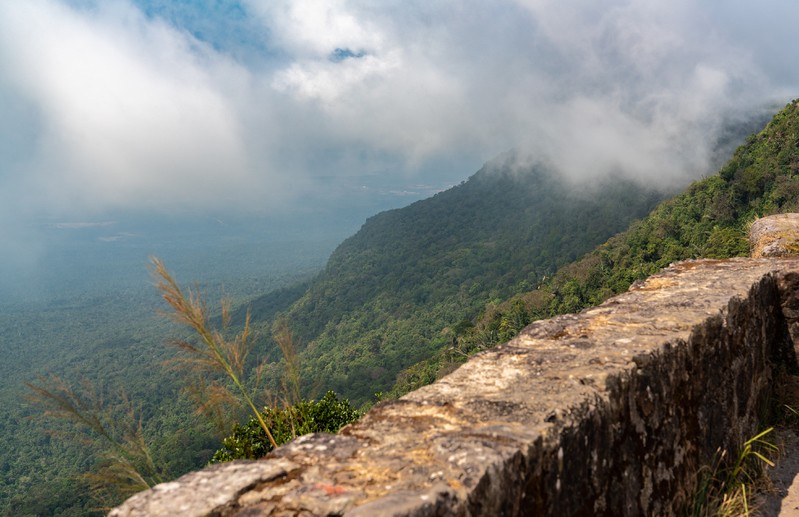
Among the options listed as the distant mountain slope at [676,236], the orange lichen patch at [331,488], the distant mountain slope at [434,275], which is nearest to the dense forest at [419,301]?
the distant mountain slope at [676,236]

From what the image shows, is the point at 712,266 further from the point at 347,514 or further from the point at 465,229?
the point at 465,229

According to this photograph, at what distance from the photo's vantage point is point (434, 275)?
501 feet

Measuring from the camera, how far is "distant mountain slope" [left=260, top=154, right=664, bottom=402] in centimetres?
10512

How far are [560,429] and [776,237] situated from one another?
494 cm

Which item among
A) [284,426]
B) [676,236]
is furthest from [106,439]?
[676,236]

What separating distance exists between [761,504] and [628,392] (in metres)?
1.58

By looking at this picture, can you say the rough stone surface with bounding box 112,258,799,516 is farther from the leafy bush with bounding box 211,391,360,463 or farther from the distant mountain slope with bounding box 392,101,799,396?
the distant mountain slope with bounding box 392,101,799,396

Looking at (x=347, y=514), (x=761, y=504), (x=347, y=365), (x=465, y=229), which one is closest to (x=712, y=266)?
(x=761, y=504)

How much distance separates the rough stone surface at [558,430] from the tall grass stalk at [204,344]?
46.2 inches

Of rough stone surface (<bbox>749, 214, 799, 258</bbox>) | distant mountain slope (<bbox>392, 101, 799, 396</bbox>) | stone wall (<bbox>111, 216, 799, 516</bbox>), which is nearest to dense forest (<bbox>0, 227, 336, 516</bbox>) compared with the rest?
stone wall (<bbox>111, 216, 799, 516</bbox>)

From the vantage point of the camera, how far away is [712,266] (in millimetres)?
4820

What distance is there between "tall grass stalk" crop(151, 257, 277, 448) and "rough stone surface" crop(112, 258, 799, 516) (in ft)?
3.85

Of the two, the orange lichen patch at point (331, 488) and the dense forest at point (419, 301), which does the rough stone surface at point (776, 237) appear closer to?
the dense forest at point (419, 301)

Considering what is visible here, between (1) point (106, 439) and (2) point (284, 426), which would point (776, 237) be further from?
(1) point (106, 439)
